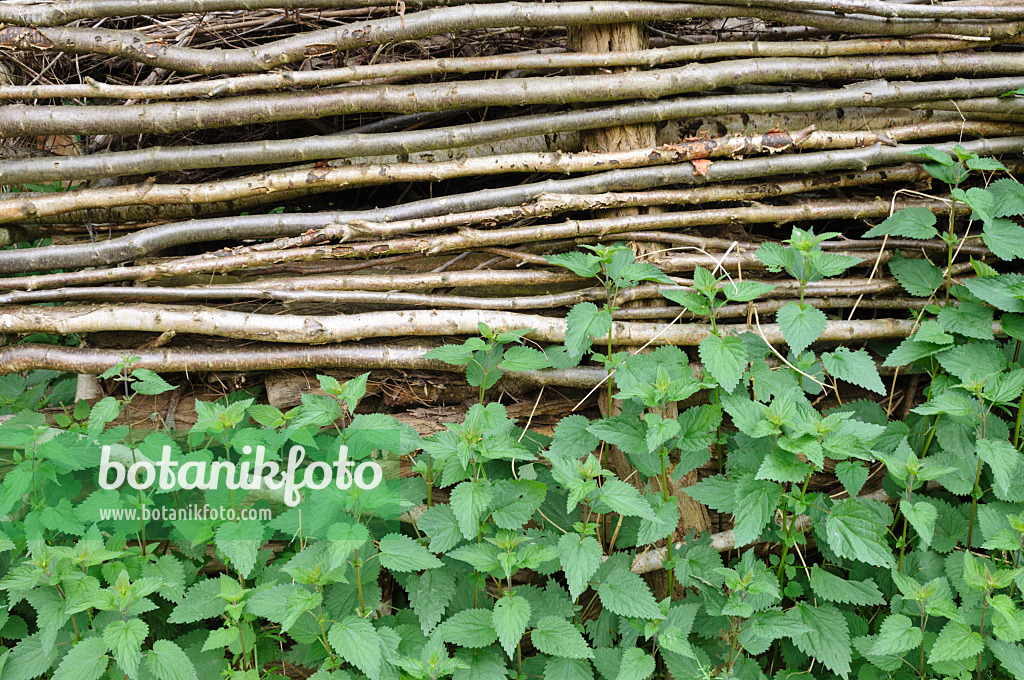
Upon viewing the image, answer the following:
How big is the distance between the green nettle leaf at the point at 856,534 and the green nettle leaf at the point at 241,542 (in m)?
1.58

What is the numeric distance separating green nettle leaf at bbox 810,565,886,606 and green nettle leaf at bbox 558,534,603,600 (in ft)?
2.25

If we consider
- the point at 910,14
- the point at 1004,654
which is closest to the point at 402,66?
the point at 910,14

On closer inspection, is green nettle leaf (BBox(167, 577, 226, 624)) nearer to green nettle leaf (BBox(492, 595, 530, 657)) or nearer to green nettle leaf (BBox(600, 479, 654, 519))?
green nettle leaf (BBox(492, 595, 530, 657))

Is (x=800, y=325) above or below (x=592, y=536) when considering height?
above

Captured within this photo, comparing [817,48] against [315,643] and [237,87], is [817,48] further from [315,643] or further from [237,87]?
[315,643]

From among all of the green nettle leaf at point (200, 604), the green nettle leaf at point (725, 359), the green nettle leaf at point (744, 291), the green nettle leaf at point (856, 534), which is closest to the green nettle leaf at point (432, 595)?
the green nettle leaf at point (200, 604)

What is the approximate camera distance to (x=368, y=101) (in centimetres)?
210

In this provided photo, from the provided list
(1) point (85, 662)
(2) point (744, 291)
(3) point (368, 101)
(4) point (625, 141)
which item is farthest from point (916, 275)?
(1) point (85, 662)

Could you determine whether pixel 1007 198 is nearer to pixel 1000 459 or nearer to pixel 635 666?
pixel 1000 459

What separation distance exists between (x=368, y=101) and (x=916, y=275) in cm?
202

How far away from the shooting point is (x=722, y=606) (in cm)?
173

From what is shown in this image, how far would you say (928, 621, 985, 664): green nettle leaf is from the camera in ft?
5.18

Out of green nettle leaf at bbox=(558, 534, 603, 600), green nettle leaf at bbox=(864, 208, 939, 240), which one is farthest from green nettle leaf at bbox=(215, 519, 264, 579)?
green nettle leaf at bbox=(864, 208, 939, 240)

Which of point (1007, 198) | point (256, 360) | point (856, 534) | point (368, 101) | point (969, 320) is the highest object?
point (368, 101)
